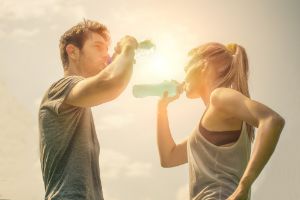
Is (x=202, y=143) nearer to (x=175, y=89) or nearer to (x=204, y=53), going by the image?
(x=204, y=53)

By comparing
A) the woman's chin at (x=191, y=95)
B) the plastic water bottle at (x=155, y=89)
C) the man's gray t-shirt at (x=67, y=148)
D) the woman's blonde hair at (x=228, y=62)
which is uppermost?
the woman's blonde hair at (x=228, y=62)

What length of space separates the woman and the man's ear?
1.01 metres

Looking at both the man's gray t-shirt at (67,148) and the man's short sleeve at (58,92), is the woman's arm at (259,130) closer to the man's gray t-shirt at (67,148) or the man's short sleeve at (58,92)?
the man's gray t-shirt at (67,148)

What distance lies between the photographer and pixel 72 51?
14.8 feet

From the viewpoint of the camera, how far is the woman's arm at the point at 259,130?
3213mm

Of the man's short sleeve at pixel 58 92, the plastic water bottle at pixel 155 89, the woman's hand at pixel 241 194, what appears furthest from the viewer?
the plastic water bottle at pixel 155 89

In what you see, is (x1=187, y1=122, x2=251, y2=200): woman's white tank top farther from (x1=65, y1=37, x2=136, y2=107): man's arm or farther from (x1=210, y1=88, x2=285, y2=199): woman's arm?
(x1=65, y1=37, x2=136, y2=107): man's arm

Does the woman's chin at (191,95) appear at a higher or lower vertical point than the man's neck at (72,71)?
lower

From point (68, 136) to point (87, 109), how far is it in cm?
35

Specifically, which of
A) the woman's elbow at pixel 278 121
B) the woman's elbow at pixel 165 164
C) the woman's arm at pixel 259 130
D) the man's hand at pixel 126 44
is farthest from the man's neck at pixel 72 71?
the woman's elbow at pixel 278 121

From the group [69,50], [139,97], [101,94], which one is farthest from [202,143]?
[139,97]

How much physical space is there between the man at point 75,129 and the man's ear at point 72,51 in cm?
60

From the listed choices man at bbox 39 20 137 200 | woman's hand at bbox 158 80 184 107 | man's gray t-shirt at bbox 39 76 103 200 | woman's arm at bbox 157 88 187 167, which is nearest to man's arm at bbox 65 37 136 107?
man at bbox 39 20 137 200

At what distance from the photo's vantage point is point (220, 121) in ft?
12.6
